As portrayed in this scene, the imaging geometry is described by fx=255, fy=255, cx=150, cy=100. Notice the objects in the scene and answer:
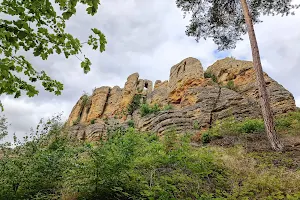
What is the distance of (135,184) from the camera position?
449 cm

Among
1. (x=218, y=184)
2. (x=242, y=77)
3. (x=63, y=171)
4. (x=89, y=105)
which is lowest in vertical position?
(x=218, y=184)

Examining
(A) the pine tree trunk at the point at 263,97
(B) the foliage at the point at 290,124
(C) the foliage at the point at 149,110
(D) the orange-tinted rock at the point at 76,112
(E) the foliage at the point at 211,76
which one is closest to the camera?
(A) the pine tree trunk at the point at 263,97

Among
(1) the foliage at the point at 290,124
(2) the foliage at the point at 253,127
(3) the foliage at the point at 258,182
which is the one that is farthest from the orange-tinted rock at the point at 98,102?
(3) the foliage at the point at 258,182

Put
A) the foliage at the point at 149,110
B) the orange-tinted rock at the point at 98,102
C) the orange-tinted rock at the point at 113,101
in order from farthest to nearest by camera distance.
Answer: the orange-tinted rock at the point at 98,102 < the orange-tinted rock at the point at 113,101 < the foliage at the point at 149,110

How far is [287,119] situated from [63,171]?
1142 centimetres

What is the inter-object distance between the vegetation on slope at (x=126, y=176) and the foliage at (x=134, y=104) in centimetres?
2097

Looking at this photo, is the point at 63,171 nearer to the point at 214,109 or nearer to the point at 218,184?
the point at 218,184

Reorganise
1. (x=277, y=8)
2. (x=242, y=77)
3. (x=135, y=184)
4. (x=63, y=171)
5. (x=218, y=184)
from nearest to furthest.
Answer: (x=135, y=184) < (x=218, y=184) < (x=63, y=171) < (x=277, y=8) < (x=242, y=77)

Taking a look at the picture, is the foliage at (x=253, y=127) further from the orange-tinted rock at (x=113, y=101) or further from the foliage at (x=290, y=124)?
the orange-tinted rock at (x=113, y=101)

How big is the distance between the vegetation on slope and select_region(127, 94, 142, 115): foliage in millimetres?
20967

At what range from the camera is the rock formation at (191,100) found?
15.7 meters

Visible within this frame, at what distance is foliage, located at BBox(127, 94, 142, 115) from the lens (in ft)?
89.9

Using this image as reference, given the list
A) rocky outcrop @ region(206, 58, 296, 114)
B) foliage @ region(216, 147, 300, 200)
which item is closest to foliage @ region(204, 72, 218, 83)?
rocky outcrop @ region(206, 58, 296, 114)

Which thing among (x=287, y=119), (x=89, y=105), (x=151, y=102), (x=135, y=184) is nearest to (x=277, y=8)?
(x=287, y=119)
